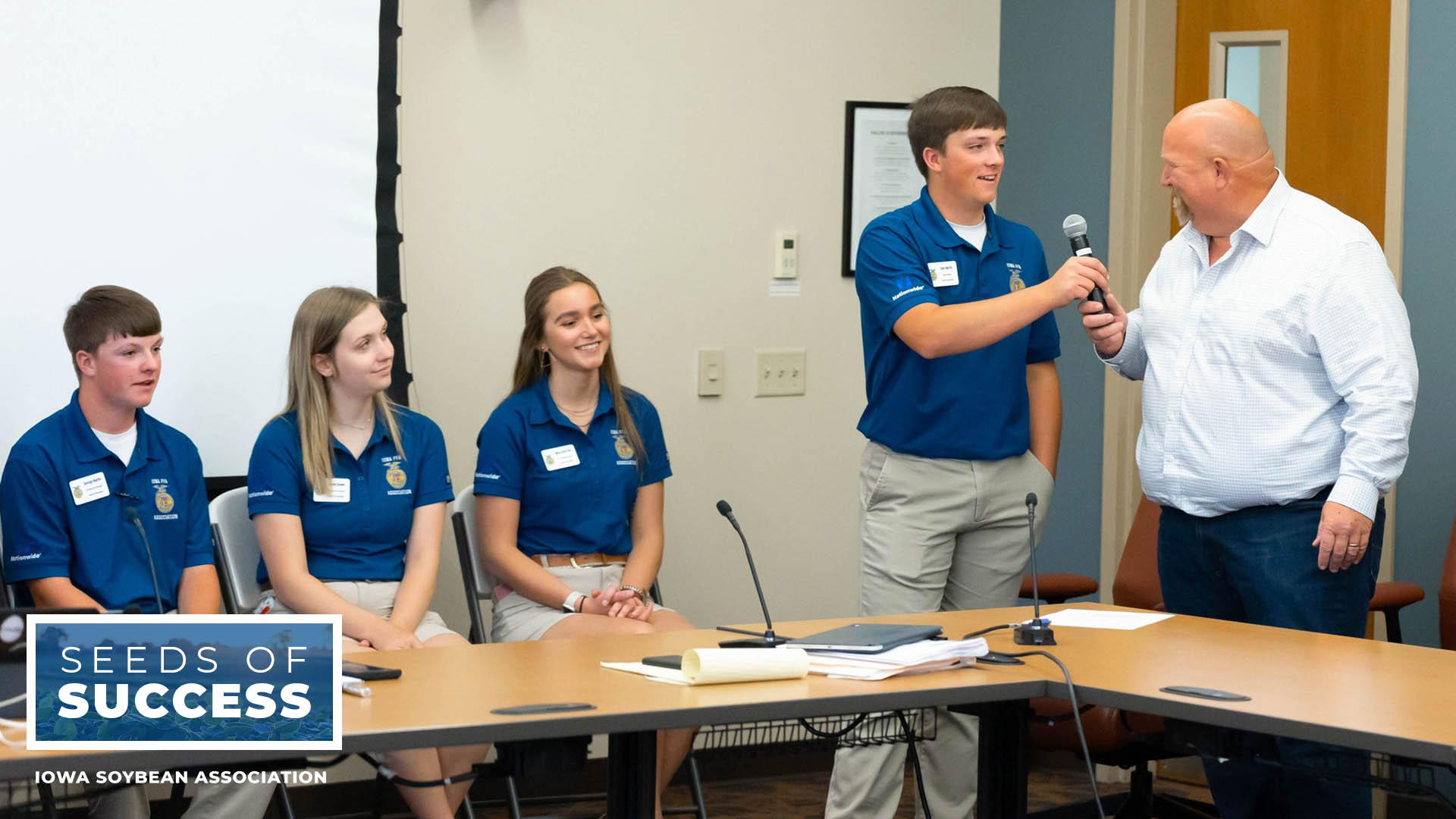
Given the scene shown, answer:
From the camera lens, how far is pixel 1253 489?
2762 mm

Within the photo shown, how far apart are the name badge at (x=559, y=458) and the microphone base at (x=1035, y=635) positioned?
1.37 m

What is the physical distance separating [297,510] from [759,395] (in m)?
1.57

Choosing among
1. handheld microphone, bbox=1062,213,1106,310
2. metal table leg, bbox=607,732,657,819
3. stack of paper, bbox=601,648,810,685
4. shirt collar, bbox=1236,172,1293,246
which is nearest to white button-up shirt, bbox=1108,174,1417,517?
shirt collar, bbox=1236,172,1293,246

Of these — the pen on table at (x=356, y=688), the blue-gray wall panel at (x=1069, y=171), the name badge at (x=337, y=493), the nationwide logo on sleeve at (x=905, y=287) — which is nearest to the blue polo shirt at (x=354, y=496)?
the name badge at (x=337, y=493)

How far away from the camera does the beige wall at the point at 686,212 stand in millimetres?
3977

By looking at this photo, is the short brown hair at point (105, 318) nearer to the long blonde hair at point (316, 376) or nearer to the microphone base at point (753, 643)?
the long blonde hair at point (316, 376)

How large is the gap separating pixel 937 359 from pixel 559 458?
0.93 m

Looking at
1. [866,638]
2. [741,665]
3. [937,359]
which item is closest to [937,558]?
[937,359]

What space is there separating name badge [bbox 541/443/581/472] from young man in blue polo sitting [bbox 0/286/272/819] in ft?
2.55

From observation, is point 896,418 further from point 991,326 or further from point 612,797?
point 612,797

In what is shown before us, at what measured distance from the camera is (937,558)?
3.26 metres

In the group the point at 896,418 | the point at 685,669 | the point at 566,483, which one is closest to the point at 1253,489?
the point at 896,418

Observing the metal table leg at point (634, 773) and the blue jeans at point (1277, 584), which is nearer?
the metal table leg at point (634, 773)

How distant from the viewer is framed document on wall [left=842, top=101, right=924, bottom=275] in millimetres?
4516
